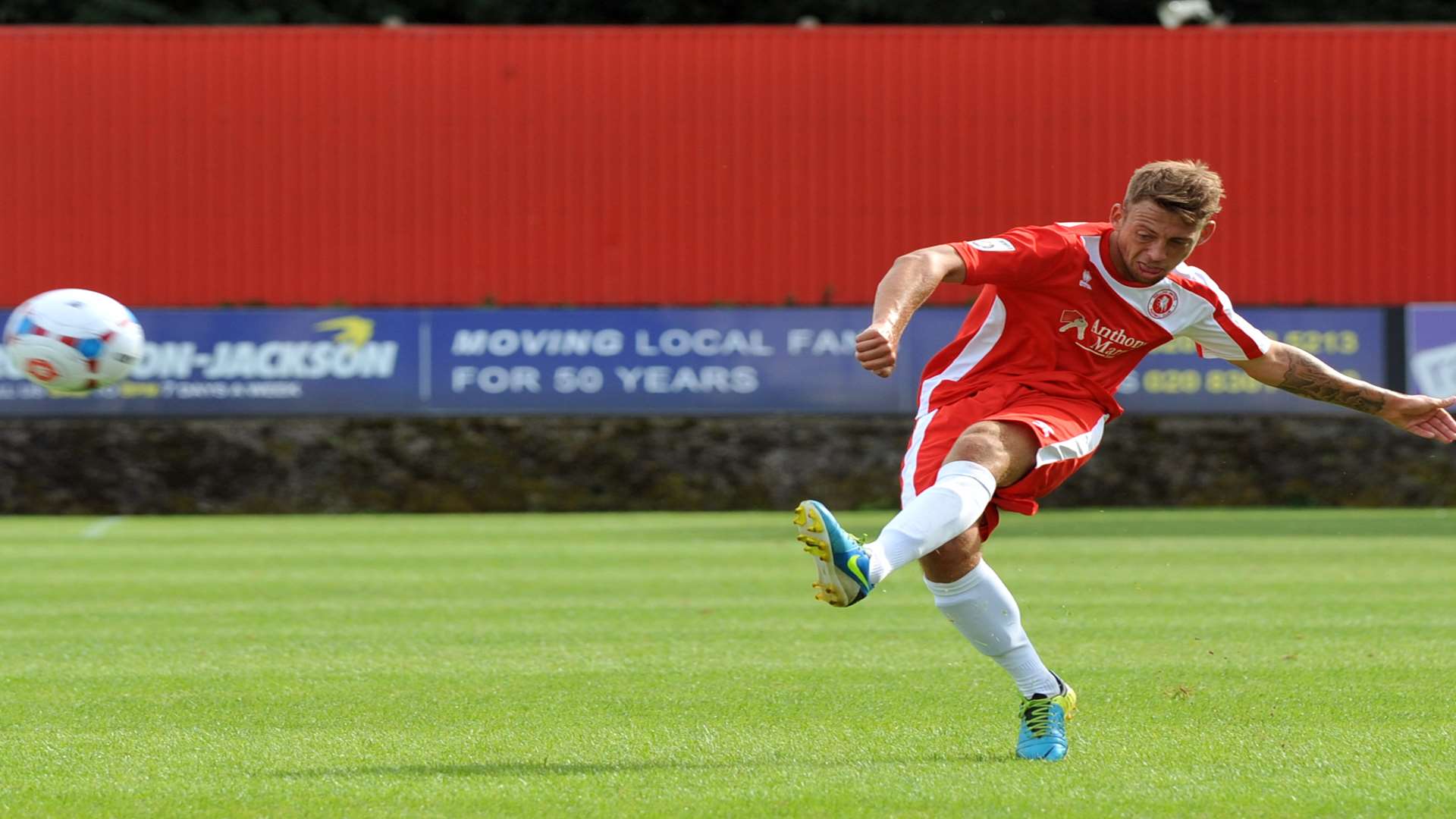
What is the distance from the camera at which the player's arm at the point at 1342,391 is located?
6.66 m

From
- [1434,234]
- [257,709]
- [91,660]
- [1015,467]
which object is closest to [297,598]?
[91,660]

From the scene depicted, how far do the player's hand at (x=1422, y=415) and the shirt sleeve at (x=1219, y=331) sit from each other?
0.48m

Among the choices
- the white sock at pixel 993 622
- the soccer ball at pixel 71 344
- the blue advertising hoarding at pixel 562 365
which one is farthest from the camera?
the blue advertising hoarding at pixel 562 365

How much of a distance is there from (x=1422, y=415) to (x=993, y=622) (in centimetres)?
167

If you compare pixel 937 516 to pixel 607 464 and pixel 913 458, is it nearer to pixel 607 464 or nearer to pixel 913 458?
pixel 913 458

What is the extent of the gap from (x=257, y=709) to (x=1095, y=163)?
20604 millimetres

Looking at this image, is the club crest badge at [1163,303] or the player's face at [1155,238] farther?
Result: the club crest badge at [1163,303]

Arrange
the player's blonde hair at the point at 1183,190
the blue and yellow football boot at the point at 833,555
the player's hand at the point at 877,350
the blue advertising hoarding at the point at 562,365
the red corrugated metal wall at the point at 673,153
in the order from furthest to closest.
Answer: the red corrugated metal wall at the point at 673,153, the blue advertising hoarding at the point at 562,365, the player's blonde hair at the point at 1183,190, the blue and yellow football boot at the point at 833,555, the player's hand at the point at 877,350

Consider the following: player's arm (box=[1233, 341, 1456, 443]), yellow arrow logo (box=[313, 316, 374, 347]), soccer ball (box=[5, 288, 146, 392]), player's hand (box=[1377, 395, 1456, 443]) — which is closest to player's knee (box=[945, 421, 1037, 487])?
player's arm (box=[1233, 341, 1456, 443])

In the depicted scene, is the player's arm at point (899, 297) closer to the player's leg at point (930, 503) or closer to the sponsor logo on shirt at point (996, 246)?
the sponsor logo on shirt at point (996, 246)

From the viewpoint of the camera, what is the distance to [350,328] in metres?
24.3

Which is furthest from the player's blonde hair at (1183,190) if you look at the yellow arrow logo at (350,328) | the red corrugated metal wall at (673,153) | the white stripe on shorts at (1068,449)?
the red corrugated metal wall at (673,153)

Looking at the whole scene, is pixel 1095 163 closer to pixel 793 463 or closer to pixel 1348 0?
pixel 793 463

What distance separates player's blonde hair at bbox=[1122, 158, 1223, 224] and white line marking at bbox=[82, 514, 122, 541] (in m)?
14.8
